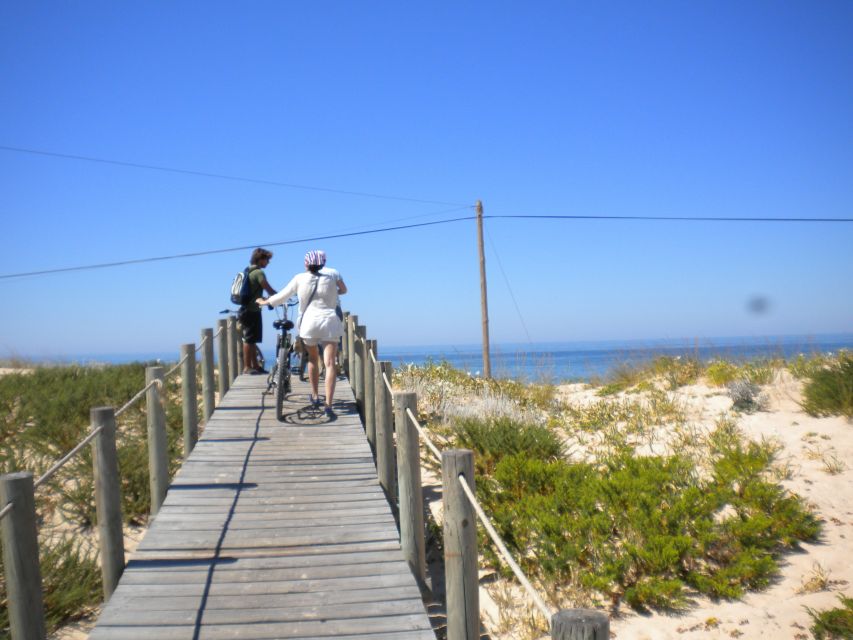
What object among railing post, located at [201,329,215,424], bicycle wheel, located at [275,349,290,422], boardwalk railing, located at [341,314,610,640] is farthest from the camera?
railing post, located at [201,329,215,424]

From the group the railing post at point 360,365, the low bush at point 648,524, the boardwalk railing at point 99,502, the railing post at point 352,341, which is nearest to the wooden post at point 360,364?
the railing post at point 360,365

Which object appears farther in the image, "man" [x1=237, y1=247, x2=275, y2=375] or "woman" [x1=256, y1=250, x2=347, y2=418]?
"man" [x1=237, y1=247, x2=275, y2=375]

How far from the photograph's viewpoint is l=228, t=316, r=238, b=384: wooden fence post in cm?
1081

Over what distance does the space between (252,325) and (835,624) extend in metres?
8.19

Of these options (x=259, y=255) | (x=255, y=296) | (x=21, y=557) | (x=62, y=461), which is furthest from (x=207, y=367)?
(x=21, y=557)

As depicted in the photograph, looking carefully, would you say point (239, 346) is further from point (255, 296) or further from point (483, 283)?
point (483, 283)

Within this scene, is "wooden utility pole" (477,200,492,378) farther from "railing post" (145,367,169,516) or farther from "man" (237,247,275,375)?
"railing post" (145,367,169,516)

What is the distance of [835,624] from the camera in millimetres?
4195

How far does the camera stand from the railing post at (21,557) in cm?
321

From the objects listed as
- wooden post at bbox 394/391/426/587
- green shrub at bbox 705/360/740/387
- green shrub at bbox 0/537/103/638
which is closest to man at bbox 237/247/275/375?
green shrub at bbox 0/537/103/638

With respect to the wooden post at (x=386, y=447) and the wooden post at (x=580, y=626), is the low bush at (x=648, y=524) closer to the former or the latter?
the wooden post at (x=386, y=447)

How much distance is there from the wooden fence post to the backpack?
1055 millimetres

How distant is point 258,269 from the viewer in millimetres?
9734

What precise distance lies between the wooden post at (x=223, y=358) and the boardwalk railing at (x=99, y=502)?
7.83 feet
